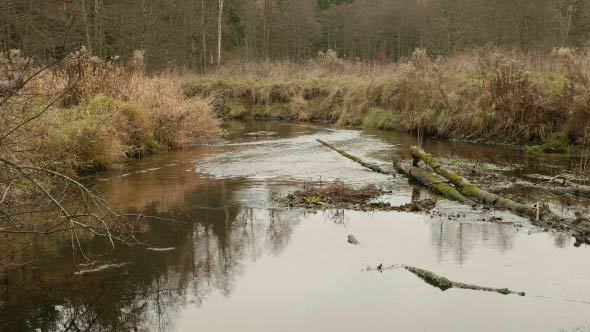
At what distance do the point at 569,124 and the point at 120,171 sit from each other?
11.4 m

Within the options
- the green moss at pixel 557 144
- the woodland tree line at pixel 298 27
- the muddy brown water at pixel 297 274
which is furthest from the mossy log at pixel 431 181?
the woodland tree line at pixel 298 27

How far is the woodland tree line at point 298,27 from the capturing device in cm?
2847

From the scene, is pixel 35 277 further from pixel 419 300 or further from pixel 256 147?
pixel 256 147

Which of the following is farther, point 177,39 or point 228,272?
point 177,39

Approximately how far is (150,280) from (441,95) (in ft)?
48.1

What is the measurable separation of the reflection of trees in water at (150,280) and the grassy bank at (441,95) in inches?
390

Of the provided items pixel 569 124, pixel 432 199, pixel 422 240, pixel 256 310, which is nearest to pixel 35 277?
pixel 256 310

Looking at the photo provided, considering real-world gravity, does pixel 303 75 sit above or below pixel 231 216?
above

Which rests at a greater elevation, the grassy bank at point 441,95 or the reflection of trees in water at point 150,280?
the grassy bank at point 441,95

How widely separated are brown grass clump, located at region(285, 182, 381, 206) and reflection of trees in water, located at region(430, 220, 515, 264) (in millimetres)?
1775

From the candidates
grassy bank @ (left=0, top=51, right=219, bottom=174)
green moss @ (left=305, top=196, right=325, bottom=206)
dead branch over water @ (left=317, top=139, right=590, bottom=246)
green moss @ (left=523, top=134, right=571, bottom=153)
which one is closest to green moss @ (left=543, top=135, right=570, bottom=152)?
green moss @ (left=523, top=134, right=571, bottom=153)

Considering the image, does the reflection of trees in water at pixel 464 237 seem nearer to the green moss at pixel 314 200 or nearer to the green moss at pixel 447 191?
the green moss at pixel 447 191

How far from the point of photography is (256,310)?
579cm

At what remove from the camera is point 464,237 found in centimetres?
777
